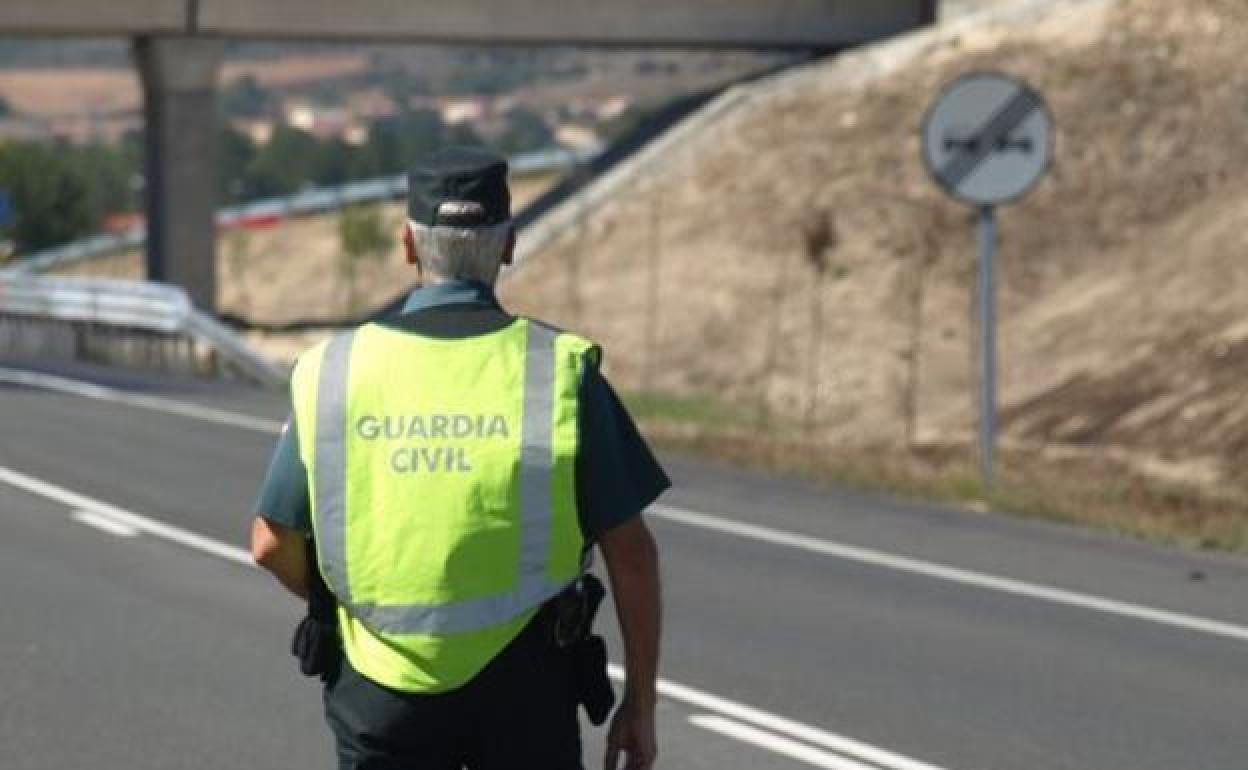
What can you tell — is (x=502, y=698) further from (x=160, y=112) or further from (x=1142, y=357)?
(x=160, y=112)

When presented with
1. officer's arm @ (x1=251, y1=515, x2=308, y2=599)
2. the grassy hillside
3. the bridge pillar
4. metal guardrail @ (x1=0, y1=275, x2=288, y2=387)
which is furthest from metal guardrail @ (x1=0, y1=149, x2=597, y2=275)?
officer's arm @ (x1=251, y1=515, x2=308, y2=599)

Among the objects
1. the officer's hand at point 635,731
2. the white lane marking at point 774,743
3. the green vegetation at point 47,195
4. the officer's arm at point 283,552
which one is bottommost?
the green vegetation at point 47,195

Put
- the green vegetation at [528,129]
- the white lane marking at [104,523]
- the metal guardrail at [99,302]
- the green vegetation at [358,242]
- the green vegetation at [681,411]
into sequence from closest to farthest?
the white lane marking at [104,523], the green vegetation at [681,411], the metal guardrail at [99,302], the green vegetation at [358,242], the green vegetation at [528,129]

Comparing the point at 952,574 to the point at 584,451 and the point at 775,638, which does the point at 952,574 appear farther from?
the point at 584,451

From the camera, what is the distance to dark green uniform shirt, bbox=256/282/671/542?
16.8 feet

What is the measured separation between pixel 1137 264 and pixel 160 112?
71.6 feet

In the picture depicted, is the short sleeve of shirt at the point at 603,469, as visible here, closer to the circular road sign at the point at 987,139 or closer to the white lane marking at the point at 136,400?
the circular road sign at the point at 987,139

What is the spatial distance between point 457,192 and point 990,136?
14880 mm

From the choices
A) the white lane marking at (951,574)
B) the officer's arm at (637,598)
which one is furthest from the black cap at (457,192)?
the white lane marking at (951,574)

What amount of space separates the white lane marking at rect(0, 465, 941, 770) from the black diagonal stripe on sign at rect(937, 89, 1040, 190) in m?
5.48

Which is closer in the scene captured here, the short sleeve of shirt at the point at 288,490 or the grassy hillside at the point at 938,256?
the short sleeve of shirt at the point at 288,490

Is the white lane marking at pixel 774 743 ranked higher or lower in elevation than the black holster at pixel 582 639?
lower

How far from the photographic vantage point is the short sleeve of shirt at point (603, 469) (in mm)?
5105

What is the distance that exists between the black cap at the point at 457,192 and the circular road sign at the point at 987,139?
14400 mm
